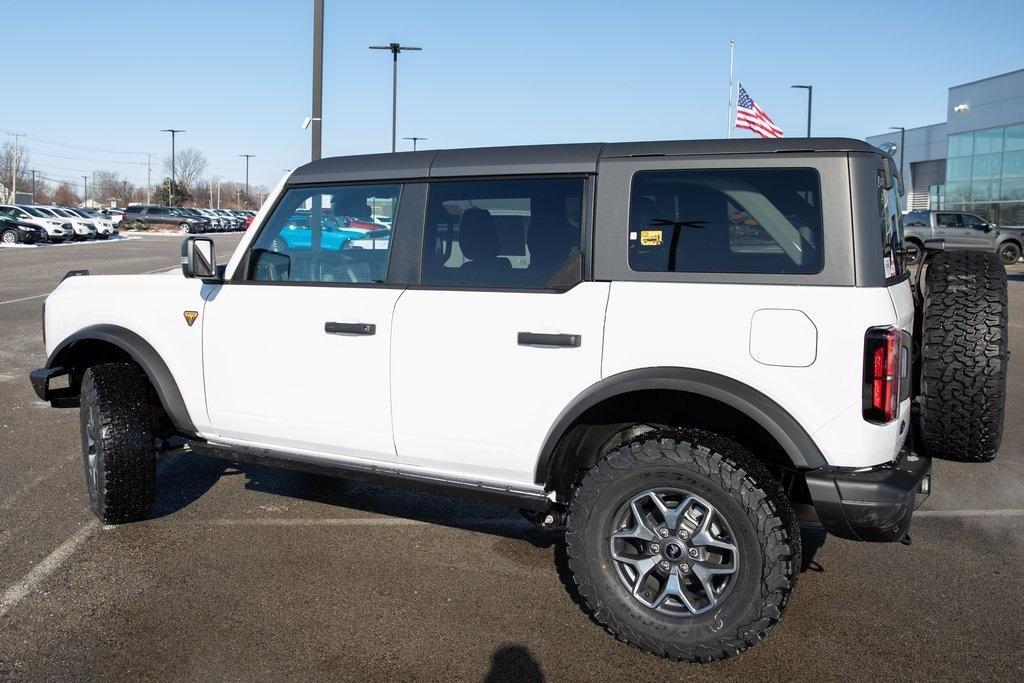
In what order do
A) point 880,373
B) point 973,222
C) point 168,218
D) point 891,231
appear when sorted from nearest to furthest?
1. point 880,373
2. point 891,231
3. point 973,222
4. point 168,218

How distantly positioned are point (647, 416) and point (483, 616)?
1084mm

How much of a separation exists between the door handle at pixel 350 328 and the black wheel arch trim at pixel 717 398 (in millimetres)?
966

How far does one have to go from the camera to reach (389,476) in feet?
13.8

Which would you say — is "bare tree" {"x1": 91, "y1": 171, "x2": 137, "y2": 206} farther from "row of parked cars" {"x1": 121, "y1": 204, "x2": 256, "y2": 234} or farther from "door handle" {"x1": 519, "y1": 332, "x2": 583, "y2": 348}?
"door handle" {"x1": 519, "y1": 332, "x2": 583, "y2": 348}

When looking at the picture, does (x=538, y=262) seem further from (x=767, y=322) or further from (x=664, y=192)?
(x=767, y=322)

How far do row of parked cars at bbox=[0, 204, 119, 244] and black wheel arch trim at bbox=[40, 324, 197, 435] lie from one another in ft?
123

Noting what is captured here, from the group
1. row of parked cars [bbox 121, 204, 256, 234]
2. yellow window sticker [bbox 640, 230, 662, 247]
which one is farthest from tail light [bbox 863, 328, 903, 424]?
row of parked cars [bbox 121, 204, 256, 234]

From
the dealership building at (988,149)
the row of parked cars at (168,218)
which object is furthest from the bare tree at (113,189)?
the dealership building at (988,149)

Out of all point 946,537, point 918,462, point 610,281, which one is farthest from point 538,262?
point 946,537

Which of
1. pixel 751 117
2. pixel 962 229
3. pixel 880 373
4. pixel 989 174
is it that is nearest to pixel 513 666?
pixel 880 373

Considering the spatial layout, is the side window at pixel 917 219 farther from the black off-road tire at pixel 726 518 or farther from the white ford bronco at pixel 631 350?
the black off-road tire at pixel 726 518

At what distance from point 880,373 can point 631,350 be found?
0.89 meters

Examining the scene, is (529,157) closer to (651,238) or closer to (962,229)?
(651,238)

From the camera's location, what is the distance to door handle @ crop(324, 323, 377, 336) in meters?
4.13
